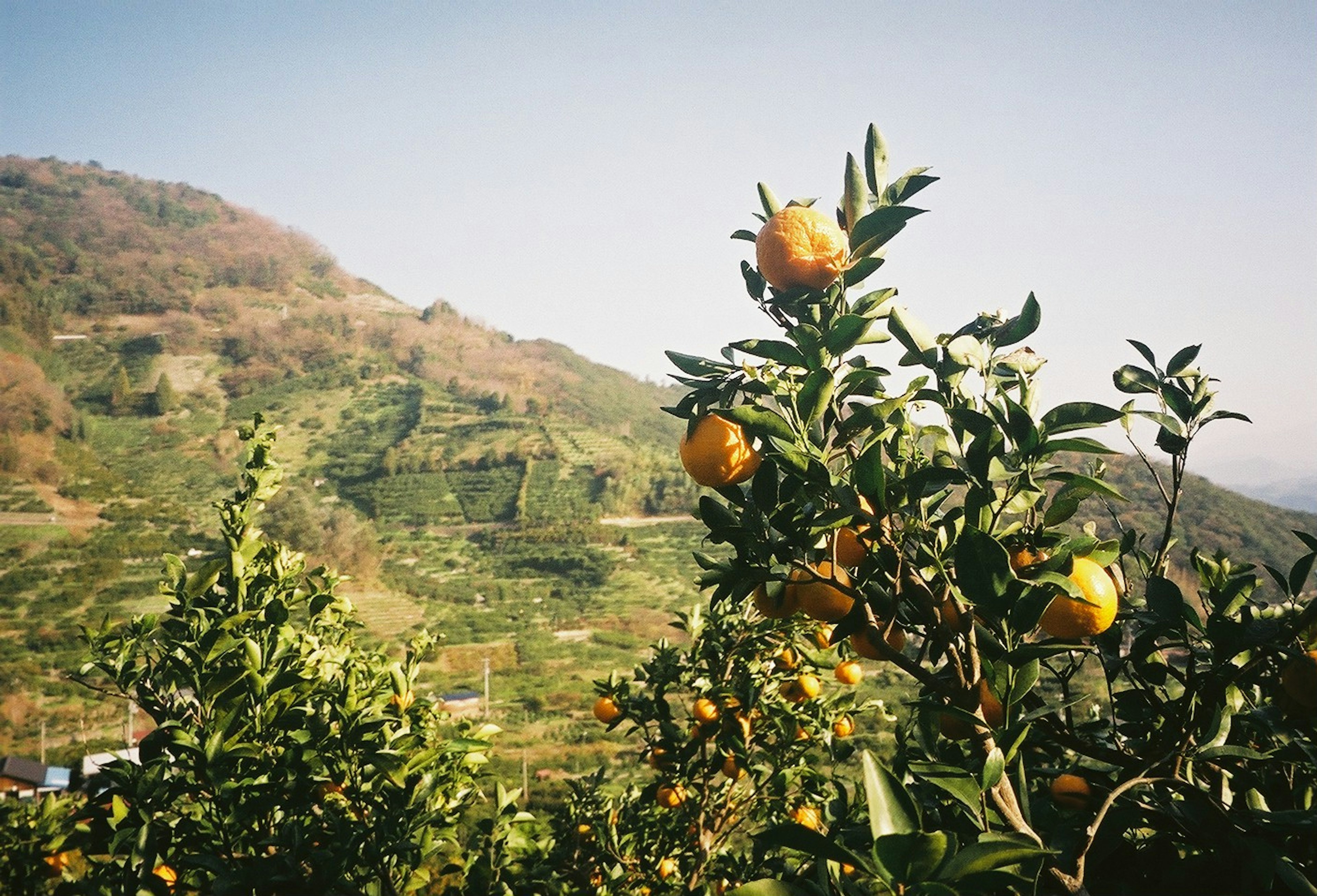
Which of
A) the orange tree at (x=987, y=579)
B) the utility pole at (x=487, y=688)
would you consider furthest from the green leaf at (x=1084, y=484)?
the utility pole at (x=487, y=688)

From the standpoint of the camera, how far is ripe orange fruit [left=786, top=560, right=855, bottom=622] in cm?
87

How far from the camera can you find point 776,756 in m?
2.29

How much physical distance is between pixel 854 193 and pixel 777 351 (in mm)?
226

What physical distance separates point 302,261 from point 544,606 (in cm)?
4940

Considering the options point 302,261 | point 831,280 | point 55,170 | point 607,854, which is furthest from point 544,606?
point 55,170

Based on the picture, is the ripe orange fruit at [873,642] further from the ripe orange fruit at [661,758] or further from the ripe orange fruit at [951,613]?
the ripe orange fruit at [661,758]

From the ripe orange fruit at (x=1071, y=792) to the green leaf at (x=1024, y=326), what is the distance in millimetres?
605

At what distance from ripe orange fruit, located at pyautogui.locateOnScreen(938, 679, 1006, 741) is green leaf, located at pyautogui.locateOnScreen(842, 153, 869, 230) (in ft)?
1.86

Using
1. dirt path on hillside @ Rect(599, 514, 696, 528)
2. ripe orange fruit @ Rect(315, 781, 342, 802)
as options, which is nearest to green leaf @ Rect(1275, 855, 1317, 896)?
ripe orange fruit @ Rect(315, 781, 342, 802)

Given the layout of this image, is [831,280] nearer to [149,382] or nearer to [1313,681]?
[1313,681]

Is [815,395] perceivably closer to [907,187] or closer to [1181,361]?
[907,187]

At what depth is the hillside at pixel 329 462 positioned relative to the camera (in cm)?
2375

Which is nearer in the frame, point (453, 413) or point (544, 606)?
point (544, 606)

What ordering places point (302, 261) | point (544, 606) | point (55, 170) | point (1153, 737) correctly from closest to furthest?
point (1153, 737) → point (544, 606) → point (302, 261) → point (55, 170)
